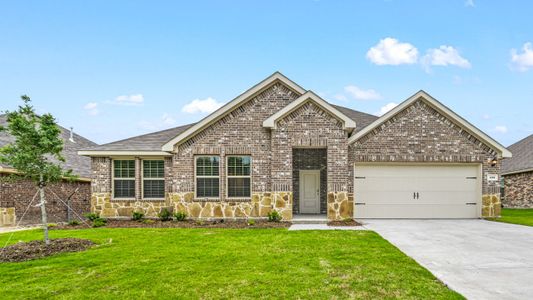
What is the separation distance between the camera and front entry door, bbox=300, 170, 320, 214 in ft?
51.6

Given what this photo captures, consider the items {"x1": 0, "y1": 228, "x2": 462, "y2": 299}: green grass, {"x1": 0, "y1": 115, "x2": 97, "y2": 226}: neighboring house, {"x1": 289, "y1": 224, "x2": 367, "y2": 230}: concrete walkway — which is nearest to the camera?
{"x1": 0, "y1": 228, "x2": 462, "y2": 299}: green grass

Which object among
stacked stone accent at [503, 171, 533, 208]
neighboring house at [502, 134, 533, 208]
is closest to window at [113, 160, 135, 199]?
neighboring house at [502, 134, 533, 208]

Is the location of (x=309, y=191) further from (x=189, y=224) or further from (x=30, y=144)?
(x=30, y=144)

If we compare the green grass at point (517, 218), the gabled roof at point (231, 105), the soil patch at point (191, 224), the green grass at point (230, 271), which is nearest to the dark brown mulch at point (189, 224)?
the soil patch at point (191, 224)

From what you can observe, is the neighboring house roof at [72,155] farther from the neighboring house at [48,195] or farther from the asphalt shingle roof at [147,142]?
the asphalt shingle roof at [147,142]

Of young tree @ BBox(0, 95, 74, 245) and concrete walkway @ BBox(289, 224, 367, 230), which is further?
concrete walkway @ BBox(289, 224, 367, 230)

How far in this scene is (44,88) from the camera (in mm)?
17844

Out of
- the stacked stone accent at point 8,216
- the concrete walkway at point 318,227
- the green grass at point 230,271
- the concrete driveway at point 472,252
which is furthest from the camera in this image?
the stacked stone accent at point 8,216

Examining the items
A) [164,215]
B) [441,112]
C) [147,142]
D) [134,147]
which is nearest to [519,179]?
[441,112]

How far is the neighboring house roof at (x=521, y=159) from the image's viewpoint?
2211cm

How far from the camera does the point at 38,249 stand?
8156 mm

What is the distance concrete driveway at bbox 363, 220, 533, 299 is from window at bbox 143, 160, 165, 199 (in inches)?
352

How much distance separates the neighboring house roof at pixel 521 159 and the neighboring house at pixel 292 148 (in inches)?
442

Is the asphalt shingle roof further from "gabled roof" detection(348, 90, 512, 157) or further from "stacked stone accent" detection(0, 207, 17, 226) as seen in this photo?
"stacked stone accent" detection(0, 207, 17, 226)
